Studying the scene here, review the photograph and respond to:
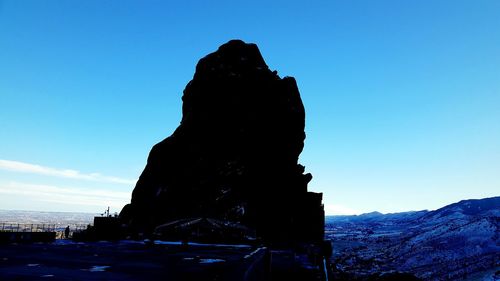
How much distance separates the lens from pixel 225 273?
18984 mm

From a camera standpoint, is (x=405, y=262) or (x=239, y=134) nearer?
(x=405, y=262)

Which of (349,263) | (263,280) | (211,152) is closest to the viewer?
(263,280)

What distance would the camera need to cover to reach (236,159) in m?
104

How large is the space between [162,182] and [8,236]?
71331 millimetres

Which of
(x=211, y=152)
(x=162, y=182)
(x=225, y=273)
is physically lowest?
(x=225, y=273)

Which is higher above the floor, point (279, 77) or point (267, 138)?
point (279, 77)

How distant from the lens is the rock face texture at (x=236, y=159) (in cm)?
9594

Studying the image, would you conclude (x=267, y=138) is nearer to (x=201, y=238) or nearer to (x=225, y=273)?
(x=201, y=238)

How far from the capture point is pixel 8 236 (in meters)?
38.0

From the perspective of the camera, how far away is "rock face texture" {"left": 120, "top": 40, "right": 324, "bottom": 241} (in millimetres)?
95938

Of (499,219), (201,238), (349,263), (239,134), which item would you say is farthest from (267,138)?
(499,219)

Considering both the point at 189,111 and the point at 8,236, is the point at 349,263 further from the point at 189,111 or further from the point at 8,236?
the point at 8,236

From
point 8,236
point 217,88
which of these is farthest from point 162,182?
point 8,236

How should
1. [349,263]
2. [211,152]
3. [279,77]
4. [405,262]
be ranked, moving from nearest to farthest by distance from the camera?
[405,262] < [349,263] < [211,152] < [279,77]
